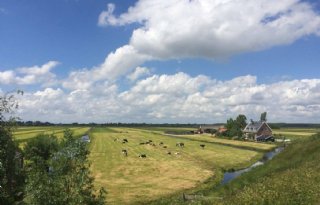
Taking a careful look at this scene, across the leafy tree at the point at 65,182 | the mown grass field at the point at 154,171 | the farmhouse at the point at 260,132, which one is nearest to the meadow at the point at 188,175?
the mown grass field at the point at 154,171

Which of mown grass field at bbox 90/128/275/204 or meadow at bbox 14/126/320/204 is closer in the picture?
meadow at bbox 14/126/320/204

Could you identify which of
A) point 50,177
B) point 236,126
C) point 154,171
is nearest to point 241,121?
point 236,126

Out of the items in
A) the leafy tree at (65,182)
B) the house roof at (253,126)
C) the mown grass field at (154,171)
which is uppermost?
the house roof at (253,126)

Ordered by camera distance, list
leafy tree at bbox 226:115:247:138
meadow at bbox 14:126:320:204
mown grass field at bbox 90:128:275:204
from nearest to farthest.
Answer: meadow at bbox 14:126:320:204 → mown grass field at bbox 90:128:275:204 → leafy tree at bbox 226:115:247:138

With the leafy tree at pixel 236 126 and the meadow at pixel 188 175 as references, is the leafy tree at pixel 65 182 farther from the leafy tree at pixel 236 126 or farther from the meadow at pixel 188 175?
the leafy tree at pixel 236 126

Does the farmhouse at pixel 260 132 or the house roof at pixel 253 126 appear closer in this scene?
the farmhouse at pixel 260 132

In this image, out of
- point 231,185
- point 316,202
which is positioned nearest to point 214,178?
point 231,185

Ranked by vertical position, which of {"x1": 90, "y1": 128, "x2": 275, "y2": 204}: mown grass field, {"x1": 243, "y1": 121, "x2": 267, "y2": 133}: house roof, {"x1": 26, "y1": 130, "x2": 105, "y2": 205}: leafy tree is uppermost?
{"x1": 243, "y1": 121, "x2": 267, "y2": 133}: house roof

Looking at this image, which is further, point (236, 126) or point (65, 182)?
point (236, 126)

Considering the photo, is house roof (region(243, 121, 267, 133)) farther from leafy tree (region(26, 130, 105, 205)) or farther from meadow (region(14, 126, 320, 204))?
leafy tree (region(26, 130, 105, 205))

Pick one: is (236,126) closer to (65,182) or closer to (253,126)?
(253,126)

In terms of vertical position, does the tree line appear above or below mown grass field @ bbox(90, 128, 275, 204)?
above

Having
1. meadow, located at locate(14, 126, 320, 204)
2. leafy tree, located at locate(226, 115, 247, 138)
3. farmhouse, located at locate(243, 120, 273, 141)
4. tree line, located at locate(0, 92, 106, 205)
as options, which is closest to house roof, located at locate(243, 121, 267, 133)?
farmhouse, located at locate(243, 120, 273, 141)

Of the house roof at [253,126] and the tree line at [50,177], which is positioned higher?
Result: the house roof at [253,126]
